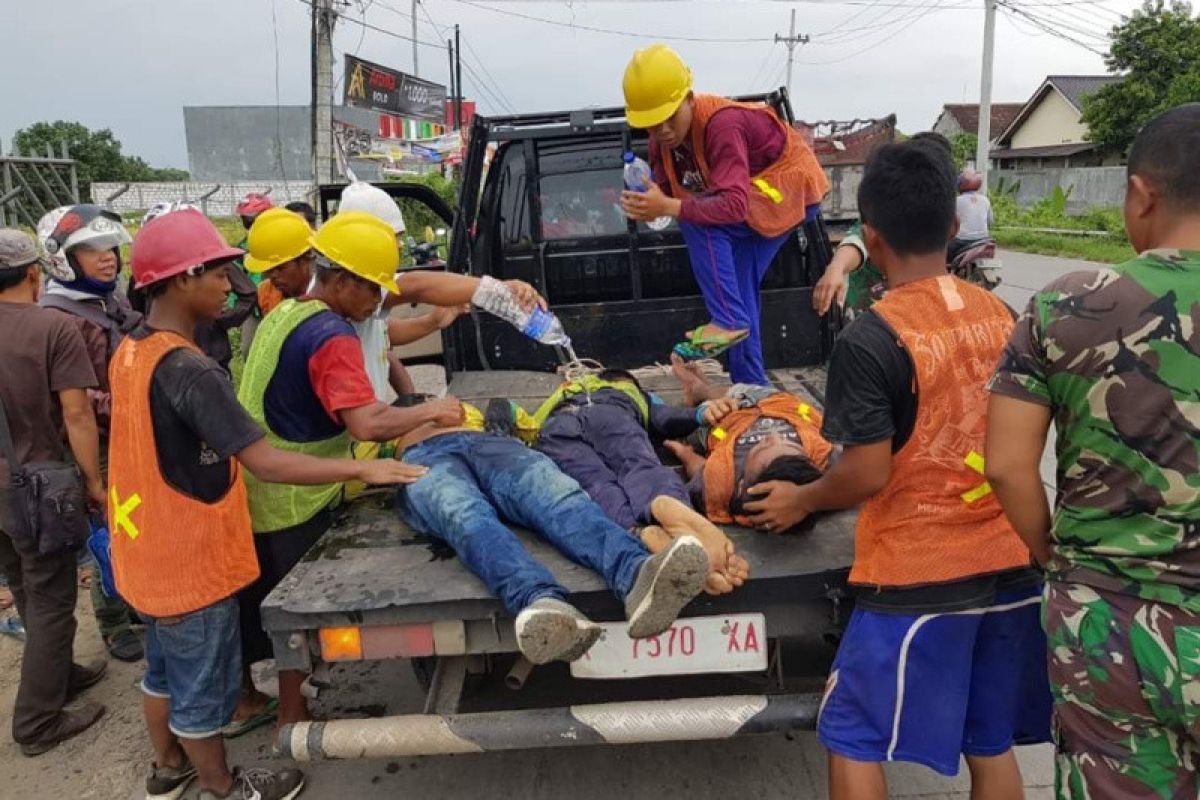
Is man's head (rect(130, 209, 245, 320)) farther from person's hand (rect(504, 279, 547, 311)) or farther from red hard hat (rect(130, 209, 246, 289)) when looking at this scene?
person's hand (rect(504, 279, 547, 311))

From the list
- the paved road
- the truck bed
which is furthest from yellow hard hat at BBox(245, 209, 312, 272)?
the paved road

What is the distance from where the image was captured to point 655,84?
3.40 metres

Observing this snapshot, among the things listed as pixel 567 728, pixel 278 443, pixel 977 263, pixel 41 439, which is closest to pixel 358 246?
pixel 278 443

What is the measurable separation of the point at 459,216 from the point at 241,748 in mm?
2881

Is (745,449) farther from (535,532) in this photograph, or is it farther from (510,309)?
(510,309)

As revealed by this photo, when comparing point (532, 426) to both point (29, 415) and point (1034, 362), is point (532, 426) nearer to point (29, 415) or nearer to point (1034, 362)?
point (29, 415)

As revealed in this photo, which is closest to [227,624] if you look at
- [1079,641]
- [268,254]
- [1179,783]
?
[268,254]

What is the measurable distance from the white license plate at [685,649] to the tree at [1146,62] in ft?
100

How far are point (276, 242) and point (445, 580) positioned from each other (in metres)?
1.78

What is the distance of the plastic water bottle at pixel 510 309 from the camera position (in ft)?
11.3

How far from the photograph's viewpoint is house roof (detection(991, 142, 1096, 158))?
37.8 metres

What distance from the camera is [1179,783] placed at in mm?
1603

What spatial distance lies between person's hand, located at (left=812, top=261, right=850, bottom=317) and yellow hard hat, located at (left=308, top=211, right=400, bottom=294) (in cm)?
226

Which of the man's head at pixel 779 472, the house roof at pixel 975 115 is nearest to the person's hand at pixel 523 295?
the man's head at pixel 779 472
